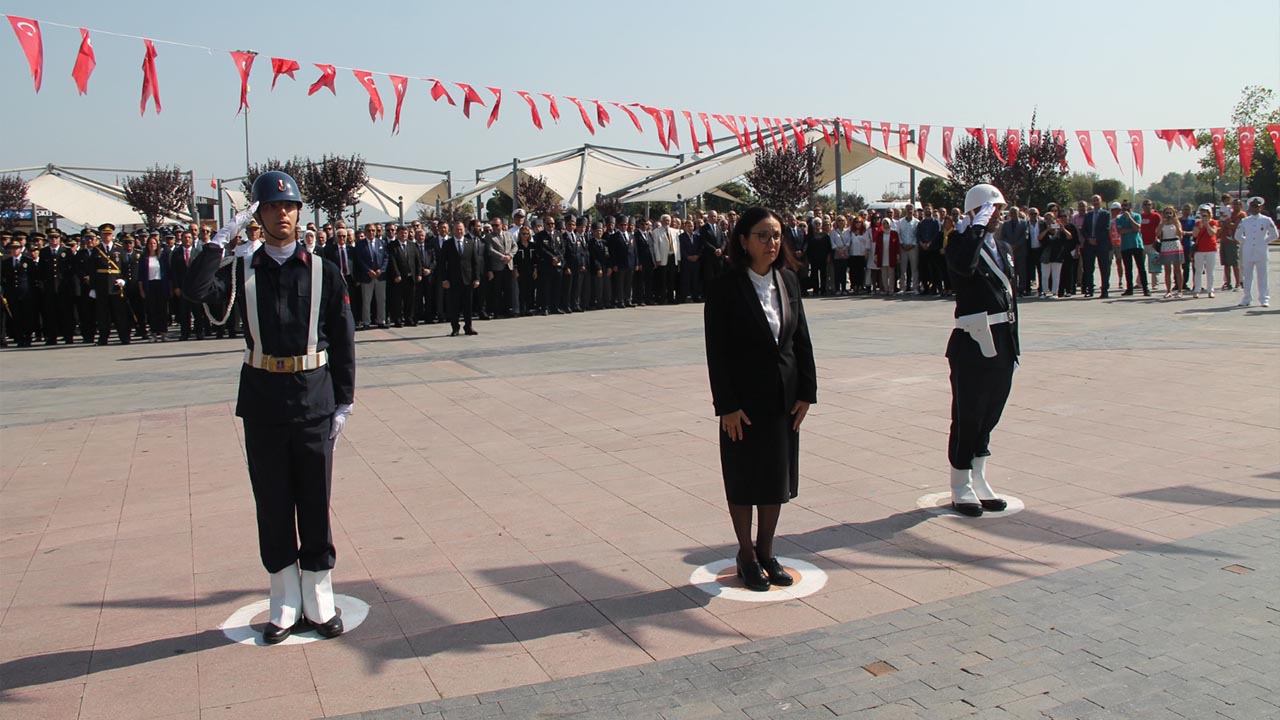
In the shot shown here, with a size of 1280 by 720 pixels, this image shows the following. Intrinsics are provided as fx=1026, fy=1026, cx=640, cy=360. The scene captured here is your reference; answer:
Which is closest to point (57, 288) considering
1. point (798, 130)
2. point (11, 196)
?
point (798, 130)

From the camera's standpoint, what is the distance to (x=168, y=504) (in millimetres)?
6727

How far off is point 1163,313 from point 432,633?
15776 millimetres

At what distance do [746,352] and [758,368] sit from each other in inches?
3.7

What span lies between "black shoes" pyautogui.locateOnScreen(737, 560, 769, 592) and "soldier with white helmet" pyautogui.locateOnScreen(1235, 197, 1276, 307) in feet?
52.6

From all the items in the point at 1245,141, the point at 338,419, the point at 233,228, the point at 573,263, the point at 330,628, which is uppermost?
the point at 1245,141

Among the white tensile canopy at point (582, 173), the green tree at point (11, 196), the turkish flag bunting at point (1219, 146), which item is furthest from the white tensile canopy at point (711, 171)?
the green tree at point (11, 196)

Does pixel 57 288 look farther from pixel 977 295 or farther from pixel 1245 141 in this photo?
pixel 1245 141

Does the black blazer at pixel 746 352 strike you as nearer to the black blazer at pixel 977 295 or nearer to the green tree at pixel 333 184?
the black blazer at pixel 977 295

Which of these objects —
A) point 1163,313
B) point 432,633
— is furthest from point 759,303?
point 1163,313

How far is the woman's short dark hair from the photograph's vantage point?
15.9 ft

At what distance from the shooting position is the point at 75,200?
108 ft

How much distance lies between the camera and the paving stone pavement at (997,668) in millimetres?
3656

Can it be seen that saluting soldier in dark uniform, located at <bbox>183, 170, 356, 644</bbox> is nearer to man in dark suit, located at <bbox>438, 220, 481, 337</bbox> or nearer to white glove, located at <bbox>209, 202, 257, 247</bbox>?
white glove, located at <bbox>209, 202, 257, 247</bbox>

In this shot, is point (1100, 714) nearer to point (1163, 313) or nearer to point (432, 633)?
point (432, 633)
